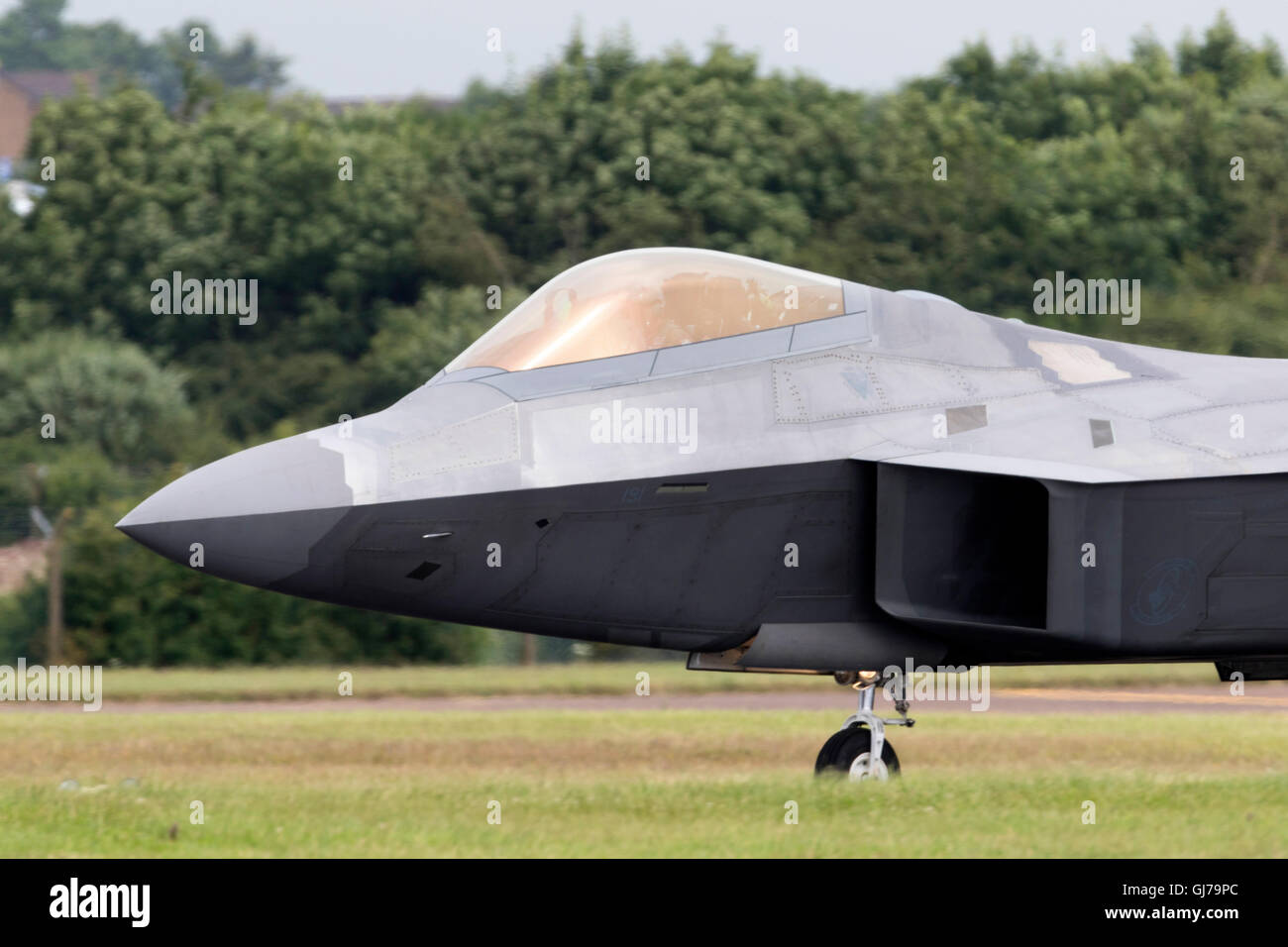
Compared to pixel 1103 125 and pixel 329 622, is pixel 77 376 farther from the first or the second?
pixel 1103 125

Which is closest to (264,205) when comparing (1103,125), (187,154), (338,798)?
(187,154)

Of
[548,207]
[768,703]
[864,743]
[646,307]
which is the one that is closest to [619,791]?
[864,743]

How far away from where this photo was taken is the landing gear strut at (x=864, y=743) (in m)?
10.2

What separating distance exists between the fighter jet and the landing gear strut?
1.87ft

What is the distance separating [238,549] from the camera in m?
8.52

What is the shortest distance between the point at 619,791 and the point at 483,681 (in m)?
11.0

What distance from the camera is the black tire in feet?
33.9

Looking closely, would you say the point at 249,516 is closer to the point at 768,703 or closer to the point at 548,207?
the point at 768,703

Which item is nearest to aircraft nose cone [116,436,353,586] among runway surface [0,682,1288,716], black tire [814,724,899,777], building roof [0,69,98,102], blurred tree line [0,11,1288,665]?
black tire [814,724,899,777]

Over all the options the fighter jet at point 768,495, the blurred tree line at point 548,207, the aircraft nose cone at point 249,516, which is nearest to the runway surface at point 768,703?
the fighter jet at point 768,495

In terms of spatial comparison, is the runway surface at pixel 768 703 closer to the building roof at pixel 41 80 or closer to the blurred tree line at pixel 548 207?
the blurred tree line at pixel 548 207

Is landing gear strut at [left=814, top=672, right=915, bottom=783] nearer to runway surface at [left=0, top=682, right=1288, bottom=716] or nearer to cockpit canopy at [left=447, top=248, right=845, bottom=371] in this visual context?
cockpit canopy at [left=447, top=248, right=845, bottom=371]

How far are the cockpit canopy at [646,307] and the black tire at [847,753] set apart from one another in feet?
7.77

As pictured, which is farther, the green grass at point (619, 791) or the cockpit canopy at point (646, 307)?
the cockpit canopy at point (646, 307)
